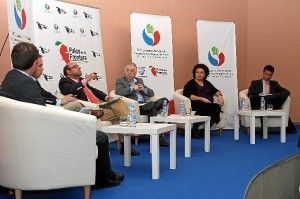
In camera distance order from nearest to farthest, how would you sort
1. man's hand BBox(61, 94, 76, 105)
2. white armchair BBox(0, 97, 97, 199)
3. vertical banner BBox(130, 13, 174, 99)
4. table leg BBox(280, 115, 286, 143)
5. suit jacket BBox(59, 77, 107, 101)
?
white armchair BBox(0, 97, 97, 199)
man's hand BBox(61, 94, 76, 105)
suit jacket BBox(59, 77, 107, 101)
table leg BBox(280, 115, 286, 143)
vertical banner BBox(130, 13, 174, 99)

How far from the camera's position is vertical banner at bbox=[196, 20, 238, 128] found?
7.85 meters

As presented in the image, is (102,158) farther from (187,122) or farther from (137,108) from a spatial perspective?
(137,108)

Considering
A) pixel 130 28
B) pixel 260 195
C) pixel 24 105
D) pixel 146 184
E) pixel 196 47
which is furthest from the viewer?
pixel 196 47

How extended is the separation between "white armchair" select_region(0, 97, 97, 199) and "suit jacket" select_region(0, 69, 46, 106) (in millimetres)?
188

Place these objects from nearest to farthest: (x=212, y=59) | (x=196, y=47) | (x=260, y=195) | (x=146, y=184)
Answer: (x=260, y=195)
(x=146, y=184)
(x=212, y=59)
(x=196, y=47)

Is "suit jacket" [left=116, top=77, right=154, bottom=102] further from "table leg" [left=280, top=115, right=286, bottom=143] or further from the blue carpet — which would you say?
"table leg" [left=280, top=115, right=286, bottom=143]

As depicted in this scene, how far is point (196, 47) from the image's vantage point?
851 cm

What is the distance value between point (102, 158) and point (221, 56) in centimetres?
501

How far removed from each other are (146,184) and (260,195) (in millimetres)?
2062

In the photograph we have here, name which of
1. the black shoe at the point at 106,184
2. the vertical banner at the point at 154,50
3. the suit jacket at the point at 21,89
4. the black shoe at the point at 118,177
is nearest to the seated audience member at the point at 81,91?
the black shoe at the point at 118,177

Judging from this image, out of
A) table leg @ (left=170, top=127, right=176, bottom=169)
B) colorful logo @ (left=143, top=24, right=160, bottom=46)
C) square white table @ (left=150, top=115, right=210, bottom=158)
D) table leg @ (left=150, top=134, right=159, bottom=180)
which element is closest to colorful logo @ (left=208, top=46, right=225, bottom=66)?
colorful logo @ (left=143, top=24, right=160, bottom=46)

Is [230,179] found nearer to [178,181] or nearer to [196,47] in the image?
[178,181]

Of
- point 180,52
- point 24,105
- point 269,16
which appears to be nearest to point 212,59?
point 180,52

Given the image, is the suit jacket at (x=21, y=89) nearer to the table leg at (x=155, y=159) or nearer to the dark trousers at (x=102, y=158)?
the dark trousers at (x=102, y=158)
